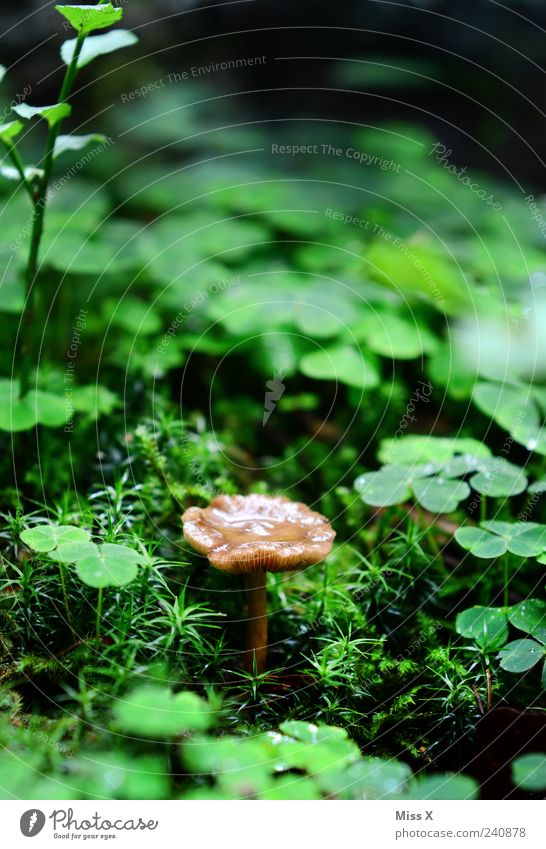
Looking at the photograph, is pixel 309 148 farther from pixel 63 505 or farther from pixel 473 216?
pixel 63 505

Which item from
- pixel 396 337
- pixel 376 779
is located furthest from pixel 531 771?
pixel 396 337

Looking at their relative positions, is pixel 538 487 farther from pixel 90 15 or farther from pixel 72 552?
pixel 90 15

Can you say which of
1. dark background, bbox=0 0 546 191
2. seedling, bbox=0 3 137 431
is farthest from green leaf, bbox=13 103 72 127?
dark background, bbox=0 0 546 191

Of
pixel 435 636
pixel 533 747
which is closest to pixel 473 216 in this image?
pixel 435 636

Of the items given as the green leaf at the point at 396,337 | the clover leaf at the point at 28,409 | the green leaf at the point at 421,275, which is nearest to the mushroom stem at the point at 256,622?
the clover leaf at the point at 28,409

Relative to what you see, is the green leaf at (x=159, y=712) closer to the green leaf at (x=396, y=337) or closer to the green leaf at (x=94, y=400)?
the green leaf at (x=94, y=400)

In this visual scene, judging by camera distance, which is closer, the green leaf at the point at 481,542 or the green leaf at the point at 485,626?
the green leaf at the point at 485,626
